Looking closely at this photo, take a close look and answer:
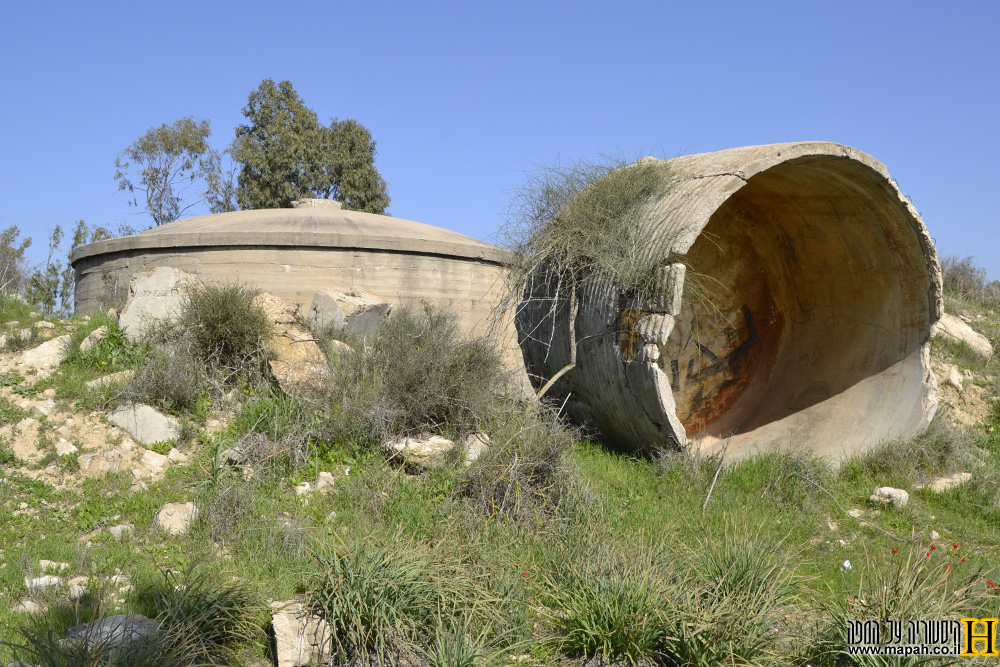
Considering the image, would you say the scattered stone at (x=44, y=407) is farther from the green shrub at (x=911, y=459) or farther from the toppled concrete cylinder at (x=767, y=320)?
the green shrub at (x=911, y=459)

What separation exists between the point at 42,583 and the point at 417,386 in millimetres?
2802

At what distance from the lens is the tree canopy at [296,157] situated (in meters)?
24.1

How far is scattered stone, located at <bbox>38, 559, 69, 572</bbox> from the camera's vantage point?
446 cm

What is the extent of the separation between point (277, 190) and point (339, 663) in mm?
22287

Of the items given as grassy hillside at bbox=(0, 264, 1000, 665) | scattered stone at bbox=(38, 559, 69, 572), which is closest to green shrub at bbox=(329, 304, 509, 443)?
grassy hillside at bbox=(0, 264, 1000, 665)

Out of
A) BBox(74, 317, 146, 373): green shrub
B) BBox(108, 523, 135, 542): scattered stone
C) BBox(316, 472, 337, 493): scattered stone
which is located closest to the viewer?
BBox(108, 523, 135, 542): scattered stone

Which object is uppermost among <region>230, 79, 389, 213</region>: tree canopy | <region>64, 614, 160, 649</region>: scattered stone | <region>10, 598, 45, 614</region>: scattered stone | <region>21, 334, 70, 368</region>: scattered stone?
<region>230, 79, 389, 213</region>: tree canopy

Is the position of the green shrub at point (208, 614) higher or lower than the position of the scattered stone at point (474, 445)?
lower

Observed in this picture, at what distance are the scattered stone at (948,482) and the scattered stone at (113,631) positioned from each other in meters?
5.53

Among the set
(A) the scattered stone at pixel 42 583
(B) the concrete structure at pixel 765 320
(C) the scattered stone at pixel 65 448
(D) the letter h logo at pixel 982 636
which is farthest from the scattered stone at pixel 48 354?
(D) the letter h logo at pixel 982 636

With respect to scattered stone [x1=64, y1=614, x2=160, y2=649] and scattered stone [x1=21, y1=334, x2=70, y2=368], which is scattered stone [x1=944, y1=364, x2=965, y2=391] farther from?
scattered stone [x1=21, y1=334, x2=70, y2=368]

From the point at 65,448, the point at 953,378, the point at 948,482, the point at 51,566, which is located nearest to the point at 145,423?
the point at 65,448

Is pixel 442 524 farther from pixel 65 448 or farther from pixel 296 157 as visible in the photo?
pixel 296 157

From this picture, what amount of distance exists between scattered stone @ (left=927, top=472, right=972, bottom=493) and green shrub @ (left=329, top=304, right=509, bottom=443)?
3.45 m
